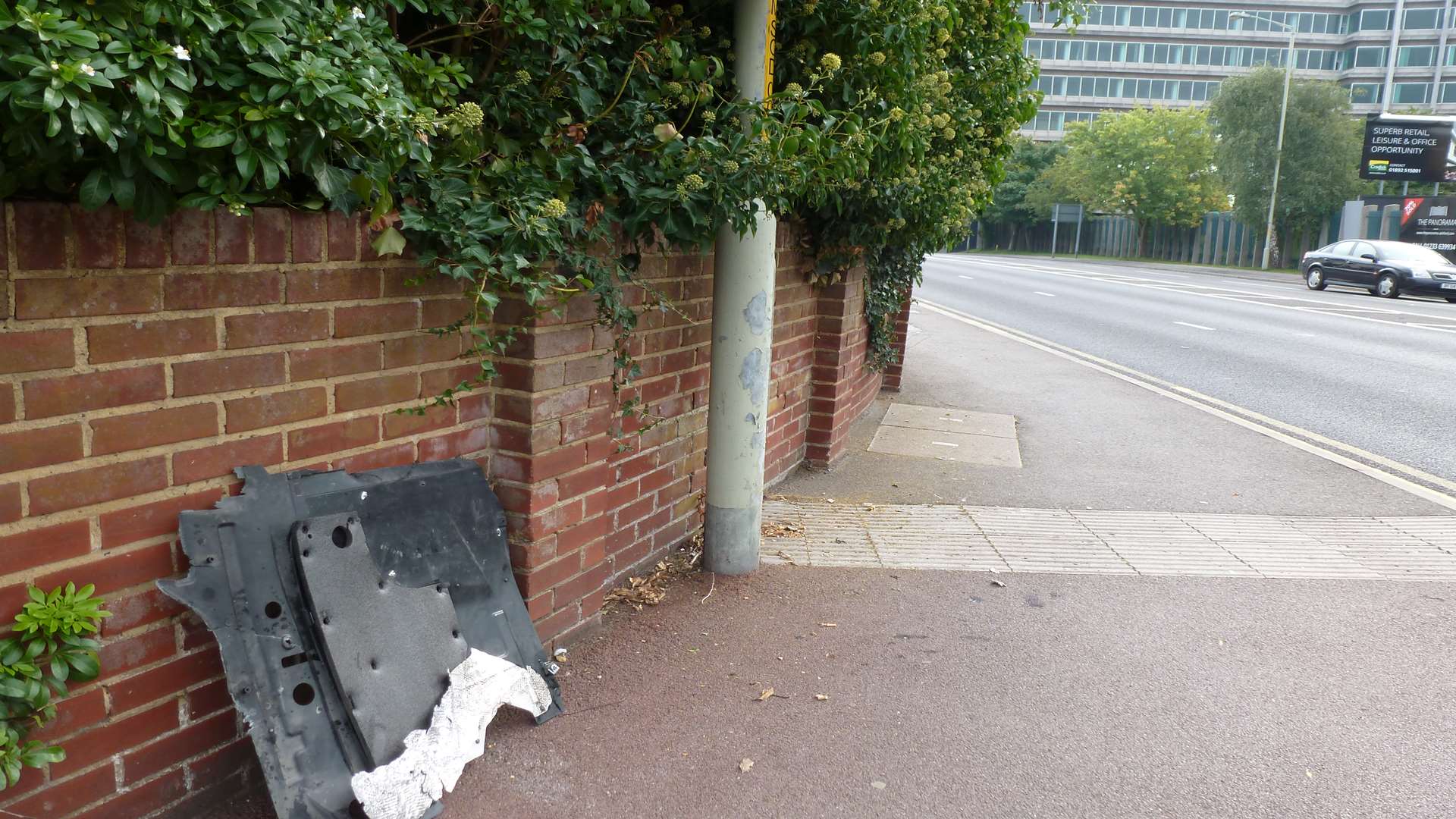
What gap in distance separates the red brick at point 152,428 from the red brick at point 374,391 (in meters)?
0.38

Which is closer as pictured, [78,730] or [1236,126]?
[78,730]

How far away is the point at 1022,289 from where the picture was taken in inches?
1075

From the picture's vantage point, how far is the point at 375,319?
9.29ft

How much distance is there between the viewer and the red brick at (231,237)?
235cm

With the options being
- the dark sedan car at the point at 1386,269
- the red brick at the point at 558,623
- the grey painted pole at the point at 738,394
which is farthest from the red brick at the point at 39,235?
the dark sedan car at the point at 1386,269

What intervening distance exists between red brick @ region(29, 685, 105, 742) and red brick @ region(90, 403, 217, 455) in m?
0.34

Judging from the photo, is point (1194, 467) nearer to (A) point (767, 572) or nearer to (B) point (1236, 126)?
(A) point (767, 572)

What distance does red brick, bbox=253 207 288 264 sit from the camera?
2441 millimetres

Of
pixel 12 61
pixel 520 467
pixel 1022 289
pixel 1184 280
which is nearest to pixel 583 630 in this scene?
pixel 520 467

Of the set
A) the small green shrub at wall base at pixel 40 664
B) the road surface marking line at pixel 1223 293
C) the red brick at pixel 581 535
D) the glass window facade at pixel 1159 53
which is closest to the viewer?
the small green shrub at wall base at pixel 40 664

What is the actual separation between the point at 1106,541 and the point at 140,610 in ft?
14.9

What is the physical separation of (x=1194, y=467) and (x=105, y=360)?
6.91 metres

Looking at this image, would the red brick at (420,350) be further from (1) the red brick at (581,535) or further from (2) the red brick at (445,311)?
(1) the red brick at (581,535)

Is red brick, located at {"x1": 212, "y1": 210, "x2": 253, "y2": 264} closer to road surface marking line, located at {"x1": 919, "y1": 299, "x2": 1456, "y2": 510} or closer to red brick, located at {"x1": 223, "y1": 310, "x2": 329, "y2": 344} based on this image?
red brick, located at {"x1": 223, "y1": 310, "x2": 329, "y2": 344}
